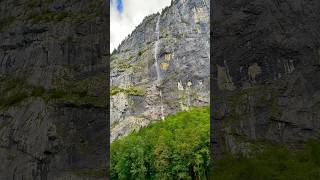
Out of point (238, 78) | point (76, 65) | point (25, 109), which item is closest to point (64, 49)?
point (76, 65)

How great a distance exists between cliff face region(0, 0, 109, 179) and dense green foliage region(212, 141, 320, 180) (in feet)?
7.80

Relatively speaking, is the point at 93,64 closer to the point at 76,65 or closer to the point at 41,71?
the point at 76,65

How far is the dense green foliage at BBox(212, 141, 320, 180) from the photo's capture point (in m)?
7.79

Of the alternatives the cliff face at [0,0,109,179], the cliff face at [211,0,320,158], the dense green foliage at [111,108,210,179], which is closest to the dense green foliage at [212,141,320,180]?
the cliff face at [211,0,320,158]

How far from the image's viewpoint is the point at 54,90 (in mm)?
9430

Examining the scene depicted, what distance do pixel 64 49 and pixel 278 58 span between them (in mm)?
3910

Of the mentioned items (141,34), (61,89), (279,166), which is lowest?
(279,166)

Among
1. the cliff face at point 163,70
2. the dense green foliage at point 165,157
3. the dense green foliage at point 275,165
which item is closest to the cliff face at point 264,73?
the dense green foliage at point 275,165

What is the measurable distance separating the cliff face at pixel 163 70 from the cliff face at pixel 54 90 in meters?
61.0

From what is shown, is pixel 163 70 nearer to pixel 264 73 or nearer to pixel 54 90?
pixel 54 90

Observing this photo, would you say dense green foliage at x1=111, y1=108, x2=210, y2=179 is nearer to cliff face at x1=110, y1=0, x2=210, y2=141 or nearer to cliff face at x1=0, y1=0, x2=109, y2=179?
cliff face at x1=110, y1=0, x2=210, y2=141

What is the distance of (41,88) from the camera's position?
945cm

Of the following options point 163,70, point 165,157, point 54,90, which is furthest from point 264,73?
point 163,70

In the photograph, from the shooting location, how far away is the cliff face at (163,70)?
72438mm
